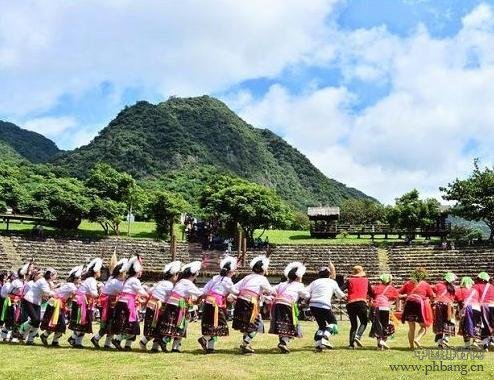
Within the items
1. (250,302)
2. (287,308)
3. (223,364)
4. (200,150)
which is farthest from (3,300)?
(200,150)

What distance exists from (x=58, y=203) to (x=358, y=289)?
44253 mm

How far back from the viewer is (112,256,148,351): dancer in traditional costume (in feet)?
42.7

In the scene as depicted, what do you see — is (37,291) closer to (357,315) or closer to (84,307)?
(84,307)

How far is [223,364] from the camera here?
35.7 feet

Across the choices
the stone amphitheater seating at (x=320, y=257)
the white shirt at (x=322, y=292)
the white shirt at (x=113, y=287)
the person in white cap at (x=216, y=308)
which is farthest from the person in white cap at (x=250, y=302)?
the stone amphitheater seating at (x=320, y=257)

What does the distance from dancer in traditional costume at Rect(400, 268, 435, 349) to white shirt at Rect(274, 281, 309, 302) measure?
110 inches

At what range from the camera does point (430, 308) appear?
14445 millimetres

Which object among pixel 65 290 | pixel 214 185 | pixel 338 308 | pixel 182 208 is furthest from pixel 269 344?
pixel 214 185

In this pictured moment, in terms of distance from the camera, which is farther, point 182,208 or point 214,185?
point 214,185

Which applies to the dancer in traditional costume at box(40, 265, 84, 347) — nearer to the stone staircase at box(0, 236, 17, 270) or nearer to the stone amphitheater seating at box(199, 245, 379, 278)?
the stone staircase at box(0, 236, 17, 270)

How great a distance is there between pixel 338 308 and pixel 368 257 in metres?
22.3

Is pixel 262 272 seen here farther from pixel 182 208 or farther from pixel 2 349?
pixel 182 208

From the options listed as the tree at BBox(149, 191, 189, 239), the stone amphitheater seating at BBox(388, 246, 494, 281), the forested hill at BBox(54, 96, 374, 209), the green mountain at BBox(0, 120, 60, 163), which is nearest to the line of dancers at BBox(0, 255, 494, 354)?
the stone amphitheater seating at BBox(388, 246, 494, 281)

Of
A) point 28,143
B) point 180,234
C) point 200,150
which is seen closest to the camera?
point 180,234
